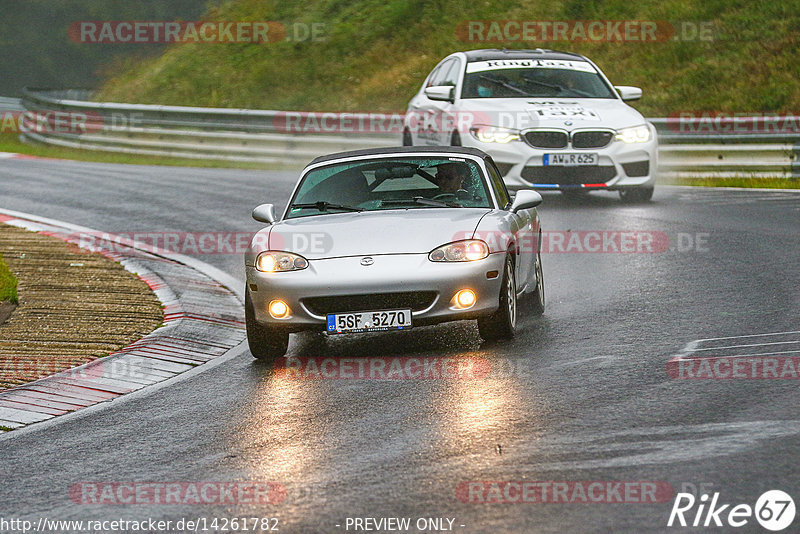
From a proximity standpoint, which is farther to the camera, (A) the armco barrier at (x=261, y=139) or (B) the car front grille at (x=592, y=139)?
(A) the armco barrier at (x=261, y=139)

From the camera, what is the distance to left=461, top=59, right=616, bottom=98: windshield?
1625 cm

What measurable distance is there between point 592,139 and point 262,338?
765 cm

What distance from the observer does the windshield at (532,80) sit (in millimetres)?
16250

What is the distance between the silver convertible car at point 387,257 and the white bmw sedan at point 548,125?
511cm

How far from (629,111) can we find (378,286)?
841 cm

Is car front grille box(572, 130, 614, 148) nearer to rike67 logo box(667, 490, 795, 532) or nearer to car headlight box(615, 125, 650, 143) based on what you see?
car headlight box(615, 125, 650, 143)

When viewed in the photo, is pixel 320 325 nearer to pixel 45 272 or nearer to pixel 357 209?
pixel 357 209

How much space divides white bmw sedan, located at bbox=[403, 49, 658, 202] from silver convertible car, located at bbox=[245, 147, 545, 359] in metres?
5.11

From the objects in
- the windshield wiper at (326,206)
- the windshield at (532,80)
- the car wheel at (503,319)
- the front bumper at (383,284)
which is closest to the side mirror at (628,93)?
the windshield at (532,80)

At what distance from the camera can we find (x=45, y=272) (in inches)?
476

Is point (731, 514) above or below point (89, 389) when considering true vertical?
above

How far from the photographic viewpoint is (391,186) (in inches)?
375

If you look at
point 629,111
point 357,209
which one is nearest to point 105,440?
point 357,209

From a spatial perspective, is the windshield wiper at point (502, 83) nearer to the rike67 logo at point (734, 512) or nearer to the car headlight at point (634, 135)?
the car headlight at point (634, 135)
